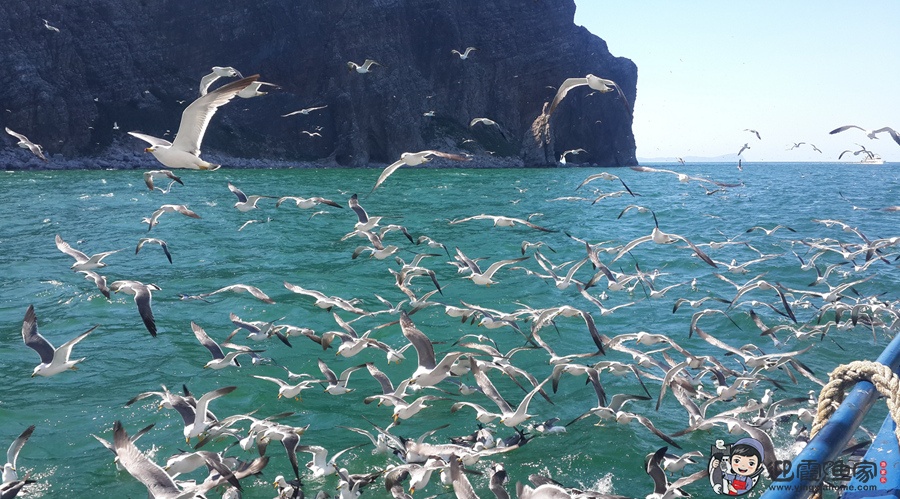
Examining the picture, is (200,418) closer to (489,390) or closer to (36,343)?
(36,343)

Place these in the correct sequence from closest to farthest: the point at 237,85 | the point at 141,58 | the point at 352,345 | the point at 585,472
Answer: the point at 237,85 → the point at 585,472 → the point at 352,345 → the point at 141,58

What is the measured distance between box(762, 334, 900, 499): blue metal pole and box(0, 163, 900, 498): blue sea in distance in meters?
6.66

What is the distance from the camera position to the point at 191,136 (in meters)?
10.3

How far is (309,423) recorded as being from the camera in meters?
11.1

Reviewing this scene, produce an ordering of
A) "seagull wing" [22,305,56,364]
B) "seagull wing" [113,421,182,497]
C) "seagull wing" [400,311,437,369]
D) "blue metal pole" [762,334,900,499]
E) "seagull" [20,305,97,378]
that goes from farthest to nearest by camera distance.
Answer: "seagull wing" [22,305,56,364], "seagull" [20,305,97,378], "seagull wing" [400,311,437,369], "seagull wing" [113,421,182,497], "blue metal pole" [762,334,900,499]

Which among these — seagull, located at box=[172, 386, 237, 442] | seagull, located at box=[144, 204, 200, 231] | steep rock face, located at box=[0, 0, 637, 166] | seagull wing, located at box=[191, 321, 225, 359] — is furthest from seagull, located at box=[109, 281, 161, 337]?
steep rock face, located at box=[0, 0, 637, 166]

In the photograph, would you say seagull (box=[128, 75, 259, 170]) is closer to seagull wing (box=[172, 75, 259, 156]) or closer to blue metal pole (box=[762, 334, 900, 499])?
seagull wing (box=[172, 75, 259, 156])

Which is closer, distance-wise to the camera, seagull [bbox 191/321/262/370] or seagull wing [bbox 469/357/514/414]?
seagull wing [bbox 469/357/514/414]

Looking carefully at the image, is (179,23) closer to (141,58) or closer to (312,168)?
(141,58)

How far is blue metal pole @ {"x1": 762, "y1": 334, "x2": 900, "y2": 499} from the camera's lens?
2172mm

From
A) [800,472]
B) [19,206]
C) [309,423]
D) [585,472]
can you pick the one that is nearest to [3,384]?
[309,423]

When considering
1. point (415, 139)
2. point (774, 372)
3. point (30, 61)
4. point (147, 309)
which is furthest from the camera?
point (415, 139)

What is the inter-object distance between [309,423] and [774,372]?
8342 millimetres

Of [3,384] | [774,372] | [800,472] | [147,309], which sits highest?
[800,472]
